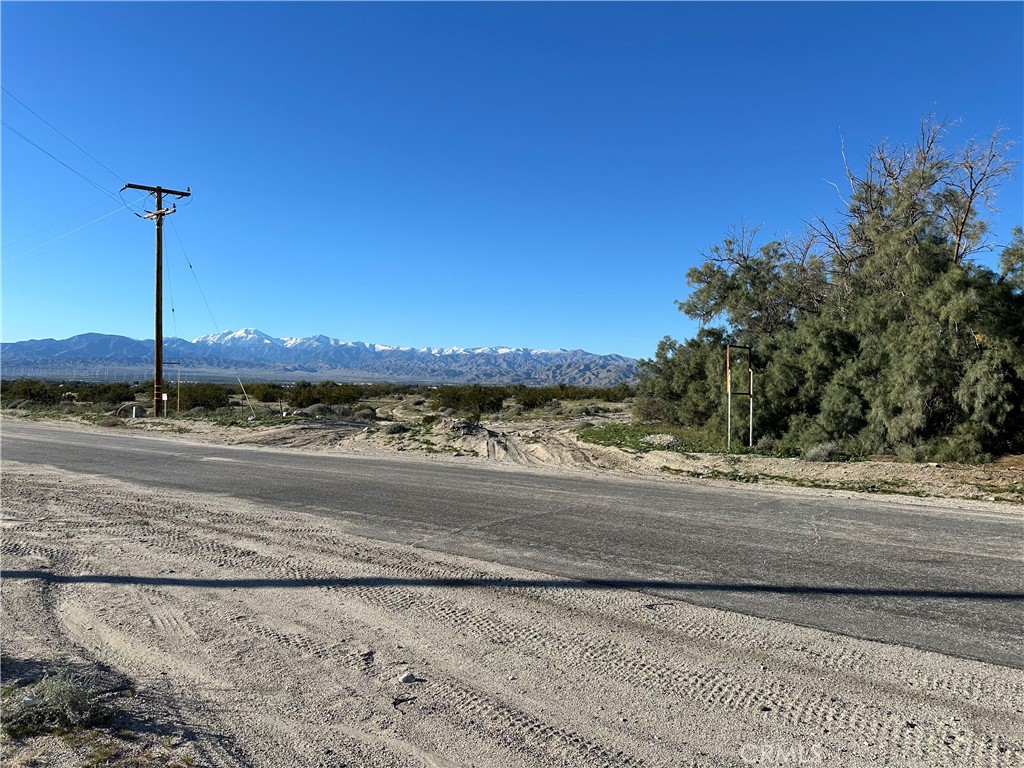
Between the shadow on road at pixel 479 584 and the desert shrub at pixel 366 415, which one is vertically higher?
the desert shrub at pixel 366 415

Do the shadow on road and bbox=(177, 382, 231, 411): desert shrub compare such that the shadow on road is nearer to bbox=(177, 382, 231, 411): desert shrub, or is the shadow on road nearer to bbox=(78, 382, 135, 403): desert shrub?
bbox=(177, 382, 231, 411): desert shrub

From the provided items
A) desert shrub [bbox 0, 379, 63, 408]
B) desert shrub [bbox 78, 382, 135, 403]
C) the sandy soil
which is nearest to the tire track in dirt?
the sandy soil

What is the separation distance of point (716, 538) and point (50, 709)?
669 cm

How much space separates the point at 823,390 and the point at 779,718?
16890mm

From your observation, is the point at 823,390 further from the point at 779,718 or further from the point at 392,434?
the point at 779,718

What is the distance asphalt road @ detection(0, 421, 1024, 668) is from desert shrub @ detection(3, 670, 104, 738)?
13.2ft

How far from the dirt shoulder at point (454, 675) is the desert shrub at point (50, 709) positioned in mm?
89

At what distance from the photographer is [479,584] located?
20.2 feet

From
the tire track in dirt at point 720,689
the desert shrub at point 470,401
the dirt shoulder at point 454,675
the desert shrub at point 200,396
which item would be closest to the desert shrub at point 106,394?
the desert shrub at point 200,396

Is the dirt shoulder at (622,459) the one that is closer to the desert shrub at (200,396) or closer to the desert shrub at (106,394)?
the desert shrub at (200,396)

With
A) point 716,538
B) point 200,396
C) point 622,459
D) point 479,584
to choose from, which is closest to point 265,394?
point 200,396

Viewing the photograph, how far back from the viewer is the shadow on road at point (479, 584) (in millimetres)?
5930

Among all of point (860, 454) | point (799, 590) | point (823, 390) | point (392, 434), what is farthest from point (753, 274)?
point (799, 590)

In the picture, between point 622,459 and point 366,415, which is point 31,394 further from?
point 622,459
